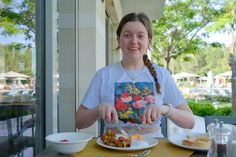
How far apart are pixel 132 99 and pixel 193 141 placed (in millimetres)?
381

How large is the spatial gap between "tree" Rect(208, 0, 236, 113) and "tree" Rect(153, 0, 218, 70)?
0.89 ft

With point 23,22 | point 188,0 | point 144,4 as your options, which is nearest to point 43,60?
point 23,22

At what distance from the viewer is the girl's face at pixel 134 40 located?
54.3 inches

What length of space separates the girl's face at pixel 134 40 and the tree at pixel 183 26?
6.88 metres

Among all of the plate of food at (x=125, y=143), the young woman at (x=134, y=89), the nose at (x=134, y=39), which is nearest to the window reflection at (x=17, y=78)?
the young woman at (x=134, y=89)

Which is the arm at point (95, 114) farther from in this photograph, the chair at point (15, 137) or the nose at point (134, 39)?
the nose at point (134, 39)

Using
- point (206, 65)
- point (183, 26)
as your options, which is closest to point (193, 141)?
point (183, 26)

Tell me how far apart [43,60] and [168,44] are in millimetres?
8113

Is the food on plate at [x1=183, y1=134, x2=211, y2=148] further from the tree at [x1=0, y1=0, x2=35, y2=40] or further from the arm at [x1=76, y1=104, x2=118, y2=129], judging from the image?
the tree at [x1=0, y1=0, x2=35, y2=40]

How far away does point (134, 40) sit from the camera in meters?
1.37

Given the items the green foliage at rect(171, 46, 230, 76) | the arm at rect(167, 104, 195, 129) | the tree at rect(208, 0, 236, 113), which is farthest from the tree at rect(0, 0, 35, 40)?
the green foliage at rect(171, 46, 230, 76)

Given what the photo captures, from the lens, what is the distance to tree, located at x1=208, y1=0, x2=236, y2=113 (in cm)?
733

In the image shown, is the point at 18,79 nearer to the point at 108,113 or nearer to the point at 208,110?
the point at 108,113

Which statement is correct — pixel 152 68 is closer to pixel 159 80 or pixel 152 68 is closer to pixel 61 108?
pixel 159 80
